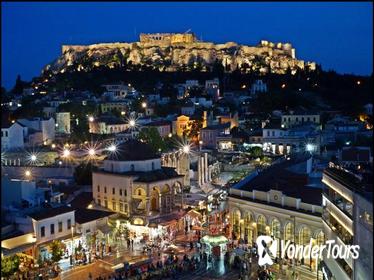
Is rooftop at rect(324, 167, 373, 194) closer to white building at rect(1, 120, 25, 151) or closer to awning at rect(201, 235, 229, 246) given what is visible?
awning at rect(201, 235, 229, 246)

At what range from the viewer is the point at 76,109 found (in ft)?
238

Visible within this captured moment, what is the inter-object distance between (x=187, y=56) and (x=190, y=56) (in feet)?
2.00

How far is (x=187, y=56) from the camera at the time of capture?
120750 mm

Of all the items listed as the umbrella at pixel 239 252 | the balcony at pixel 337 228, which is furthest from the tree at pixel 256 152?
the balcony at pixel 337 228

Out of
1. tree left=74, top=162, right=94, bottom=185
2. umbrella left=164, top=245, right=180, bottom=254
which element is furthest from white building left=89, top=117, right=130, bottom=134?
umbrella left=164, top=245, right=180, bottom=254

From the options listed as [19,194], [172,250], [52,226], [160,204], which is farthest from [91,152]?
[52,226]

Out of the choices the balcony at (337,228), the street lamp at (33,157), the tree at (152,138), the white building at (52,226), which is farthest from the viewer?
the tree at (152,138)

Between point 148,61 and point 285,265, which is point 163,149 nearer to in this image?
point 285,265

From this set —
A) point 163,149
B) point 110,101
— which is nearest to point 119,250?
point 163,149

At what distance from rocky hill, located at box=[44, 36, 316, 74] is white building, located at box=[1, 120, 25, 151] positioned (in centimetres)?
5988

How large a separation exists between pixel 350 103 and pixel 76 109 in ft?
141

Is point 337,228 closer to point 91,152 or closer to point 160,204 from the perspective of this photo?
point 160,204

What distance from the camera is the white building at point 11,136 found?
2052 inches

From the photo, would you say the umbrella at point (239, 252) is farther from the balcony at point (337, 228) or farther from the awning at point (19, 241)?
the awning at point (19, 241)
